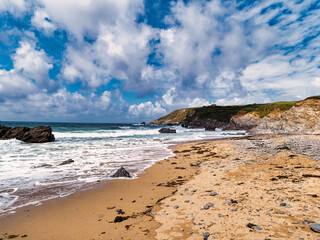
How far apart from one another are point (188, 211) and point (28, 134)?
33.1 metres

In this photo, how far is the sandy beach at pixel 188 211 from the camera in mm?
4234

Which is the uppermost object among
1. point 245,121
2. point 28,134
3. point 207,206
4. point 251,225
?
point 245,121

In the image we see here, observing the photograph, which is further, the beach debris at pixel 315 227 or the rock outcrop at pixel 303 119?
the rock outcrop at pixel 303 119

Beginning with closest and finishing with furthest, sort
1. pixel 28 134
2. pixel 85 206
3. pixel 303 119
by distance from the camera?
pixel 85 206 → pixel 28 134 → pixel 303 119

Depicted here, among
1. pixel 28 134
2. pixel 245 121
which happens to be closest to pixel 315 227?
pixel 28 134

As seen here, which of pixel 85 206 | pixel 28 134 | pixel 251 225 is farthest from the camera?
pixel 28 134

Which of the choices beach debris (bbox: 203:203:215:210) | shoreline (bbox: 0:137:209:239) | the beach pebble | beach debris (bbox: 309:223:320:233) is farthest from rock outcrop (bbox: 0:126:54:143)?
beach debris (bbox: 309:223:320:233)

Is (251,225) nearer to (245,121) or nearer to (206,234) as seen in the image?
(206,234)

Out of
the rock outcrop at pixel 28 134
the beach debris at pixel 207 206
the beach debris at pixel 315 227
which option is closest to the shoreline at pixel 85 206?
the beach debris at pixel 207 206

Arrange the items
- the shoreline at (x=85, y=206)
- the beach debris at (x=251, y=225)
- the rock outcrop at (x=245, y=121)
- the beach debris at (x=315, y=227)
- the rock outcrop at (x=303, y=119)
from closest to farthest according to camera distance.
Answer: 1. the beach debris at (x=315, y=227)
2. the beach debris at (x=251, y=225)
3. the shoreline at (x=85, y=206)
4. the rock outcrop at (x=303, y=119)
5. the rock outcrop at (x=245, y=121)

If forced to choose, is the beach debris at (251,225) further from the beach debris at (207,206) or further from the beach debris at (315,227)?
the beach debris at (207,206)

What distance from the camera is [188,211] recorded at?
17.8 feet

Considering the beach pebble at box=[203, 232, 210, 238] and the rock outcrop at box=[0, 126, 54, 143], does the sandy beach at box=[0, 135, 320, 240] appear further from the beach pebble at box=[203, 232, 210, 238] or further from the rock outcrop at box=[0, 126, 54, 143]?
the rock outcrop at box=[0, 126, 54, 143]

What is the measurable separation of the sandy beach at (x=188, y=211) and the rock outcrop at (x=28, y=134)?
26677 mm
